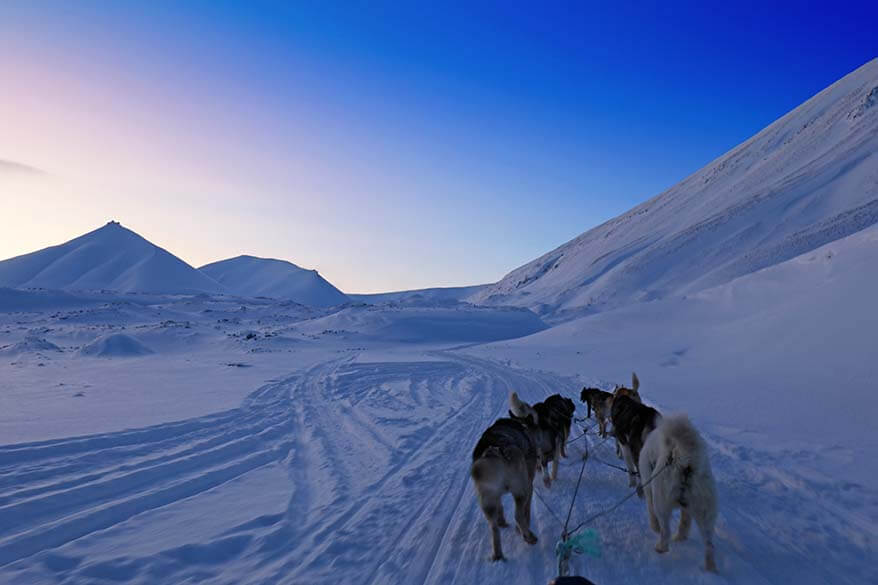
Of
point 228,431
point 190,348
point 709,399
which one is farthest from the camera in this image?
point 190,348

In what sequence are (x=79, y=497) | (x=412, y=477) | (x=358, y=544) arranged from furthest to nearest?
1. (x=412, y=477)
2. (x=79, y=497)
3. (x=358, y=544)

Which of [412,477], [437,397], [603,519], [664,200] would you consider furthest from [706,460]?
[664,200]

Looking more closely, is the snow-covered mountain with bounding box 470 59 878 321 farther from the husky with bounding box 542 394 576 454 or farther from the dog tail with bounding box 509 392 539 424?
the dog tail with bounding box 509 392 539 424

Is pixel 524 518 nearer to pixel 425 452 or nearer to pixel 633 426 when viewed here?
pixel 633 426

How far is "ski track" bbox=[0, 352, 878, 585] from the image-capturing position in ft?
15.4

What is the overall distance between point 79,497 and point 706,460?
7683mm

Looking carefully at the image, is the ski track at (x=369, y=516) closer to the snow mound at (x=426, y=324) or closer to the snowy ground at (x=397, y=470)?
the snowy ground at (x=397, y=470)

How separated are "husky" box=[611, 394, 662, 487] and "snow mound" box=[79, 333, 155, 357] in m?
36.3

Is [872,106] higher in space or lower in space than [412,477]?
higher

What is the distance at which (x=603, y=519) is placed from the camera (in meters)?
5.77

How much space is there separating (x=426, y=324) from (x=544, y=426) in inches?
1986

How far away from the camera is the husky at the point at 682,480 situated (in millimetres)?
4414

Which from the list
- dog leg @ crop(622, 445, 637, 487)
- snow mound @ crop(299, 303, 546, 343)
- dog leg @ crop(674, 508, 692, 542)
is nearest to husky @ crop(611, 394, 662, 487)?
dog leg @ crop(622, 445, 637, 487)

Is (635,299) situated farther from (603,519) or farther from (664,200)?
(603,519)
